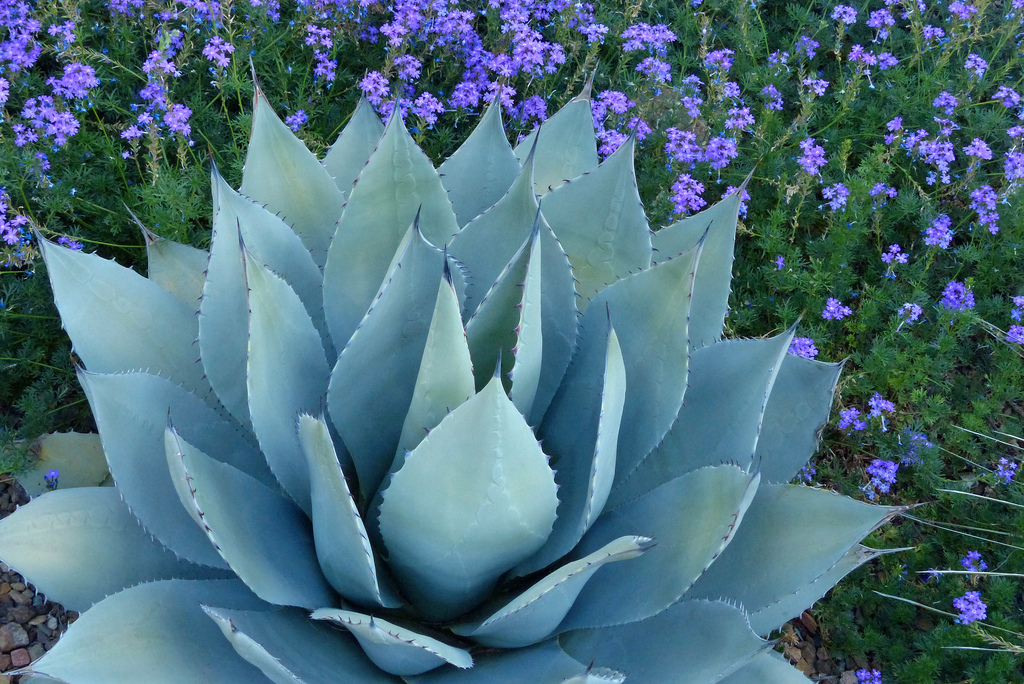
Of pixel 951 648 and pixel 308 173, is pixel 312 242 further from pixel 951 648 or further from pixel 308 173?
pixel 951 648

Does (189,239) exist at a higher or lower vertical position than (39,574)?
higher

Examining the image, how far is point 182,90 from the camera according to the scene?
3.40 meters

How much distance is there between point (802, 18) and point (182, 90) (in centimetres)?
285

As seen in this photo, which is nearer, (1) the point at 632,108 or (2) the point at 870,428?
(2) the point at 870,428

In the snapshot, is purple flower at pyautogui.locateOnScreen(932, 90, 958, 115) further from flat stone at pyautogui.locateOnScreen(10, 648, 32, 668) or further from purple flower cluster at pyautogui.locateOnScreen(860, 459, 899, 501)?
flat stone at pyautogui.locateOnScreen(10, 648, 32, 668)

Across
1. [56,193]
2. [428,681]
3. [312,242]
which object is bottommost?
[428,681]

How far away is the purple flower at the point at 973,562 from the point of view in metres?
2.63

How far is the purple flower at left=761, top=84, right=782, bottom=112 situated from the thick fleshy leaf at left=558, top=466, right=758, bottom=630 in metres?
2.64

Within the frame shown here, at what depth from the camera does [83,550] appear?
56.6 inches

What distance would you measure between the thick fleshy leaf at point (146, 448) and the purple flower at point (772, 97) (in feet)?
9.57

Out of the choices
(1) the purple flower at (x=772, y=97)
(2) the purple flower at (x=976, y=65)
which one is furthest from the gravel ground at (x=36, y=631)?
(2) the purple flower at (x=976, y=65)

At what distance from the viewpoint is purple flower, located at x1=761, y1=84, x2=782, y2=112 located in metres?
3.63

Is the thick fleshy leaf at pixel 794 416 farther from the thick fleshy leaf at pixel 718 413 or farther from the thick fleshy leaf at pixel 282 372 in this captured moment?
the thick fleshy leaf at pixel 282 372

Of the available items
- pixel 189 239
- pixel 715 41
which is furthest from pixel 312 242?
pixel 715 41
